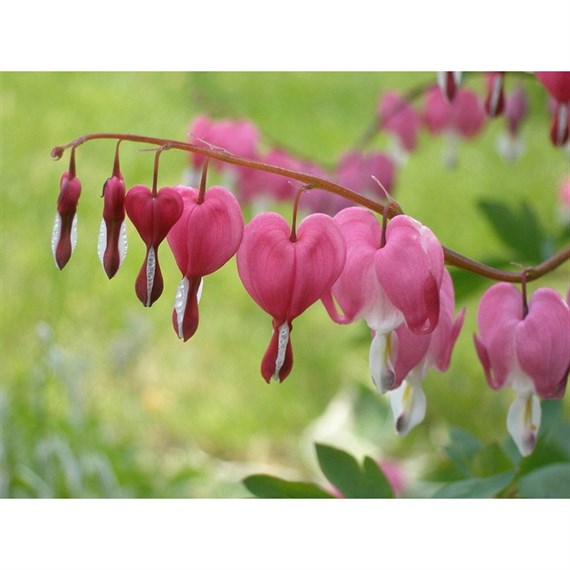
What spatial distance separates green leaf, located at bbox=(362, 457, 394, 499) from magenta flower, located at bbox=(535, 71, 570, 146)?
1.44 ft

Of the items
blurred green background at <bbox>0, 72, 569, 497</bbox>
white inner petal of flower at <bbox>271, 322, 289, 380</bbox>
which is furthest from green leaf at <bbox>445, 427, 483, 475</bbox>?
blurred green background at <bbox>0, 72, 569, 497</bbox>

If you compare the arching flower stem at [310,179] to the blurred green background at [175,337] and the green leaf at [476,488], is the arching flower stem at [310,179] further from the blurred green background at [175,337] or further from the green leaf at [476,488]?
the blurred green background at [175,337]

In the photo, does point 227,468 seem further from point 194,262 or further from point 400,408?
point 194,262

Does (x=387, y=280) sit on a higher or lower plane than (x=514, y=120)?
lower

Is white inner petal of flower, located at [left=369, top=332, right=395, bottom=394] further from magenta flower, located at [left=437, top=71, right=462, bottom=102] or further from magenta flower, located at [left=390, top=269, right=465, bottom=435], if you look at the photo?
magenta flower, located at [left=437, top=71, right=462, bottom=102]

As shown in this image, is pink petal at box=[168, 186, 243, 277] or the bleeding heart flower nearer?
pink petal at box=[168, 186, 243, 277]

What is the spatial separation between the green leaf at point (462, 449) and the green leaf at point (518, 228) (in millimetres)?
Result: 361

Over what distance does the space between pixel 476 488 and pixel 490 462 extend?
16 cm

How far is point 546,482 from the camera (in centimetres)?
97

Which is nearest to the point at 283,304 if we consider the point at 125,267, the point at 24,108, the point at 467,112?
the point at 467,112

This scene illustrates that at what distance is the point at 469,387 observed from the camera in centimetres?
263

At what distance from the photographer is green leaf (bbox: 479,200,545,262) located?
4.62 ft

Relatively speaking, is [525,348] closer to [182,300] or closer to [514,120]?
[182,300]

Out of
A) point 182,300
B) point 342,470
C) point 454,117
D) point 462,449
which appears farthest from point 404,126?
point 182,300
